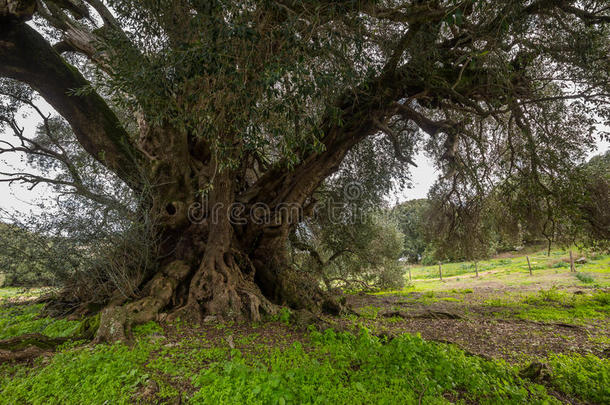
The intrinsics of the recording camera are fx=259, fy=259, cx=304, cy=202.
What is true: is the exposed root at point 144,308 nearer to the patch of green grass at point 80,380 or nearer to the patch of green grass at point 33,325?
the patch of green grass at point 80,380

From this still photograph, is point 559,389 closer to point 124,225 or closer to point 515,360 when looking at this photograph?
point 515,360

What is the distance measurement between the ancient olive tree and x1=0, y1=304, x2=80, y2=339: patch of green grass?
1.03 m

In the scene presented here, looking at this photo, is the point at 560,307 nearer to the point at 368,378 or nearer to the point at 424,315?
the point at 424,315

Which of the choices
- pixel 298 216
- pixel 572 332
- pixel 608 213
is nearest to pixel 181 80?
pixel 298 216

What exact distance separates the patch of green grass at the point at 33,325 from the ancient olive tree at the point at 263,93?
1.03 metres

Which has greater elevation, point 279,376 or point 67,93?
point 67,93

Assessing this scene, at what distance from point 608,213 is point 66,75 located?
1294 centimetres

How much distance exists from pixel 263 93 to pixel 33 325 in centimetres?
700

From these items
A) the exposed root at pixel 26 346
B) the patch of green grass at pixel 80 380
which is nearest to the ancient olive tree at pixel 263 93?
the exposed root at pixel 26 346

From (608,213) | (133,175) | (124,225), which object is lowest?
(608,213)

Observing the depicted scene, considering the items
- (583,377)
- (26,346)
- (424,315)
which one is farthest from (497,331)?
(26,346)

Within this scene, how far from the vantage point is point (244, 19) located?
331cm

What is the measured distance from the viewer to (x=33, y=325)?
559 centimetres

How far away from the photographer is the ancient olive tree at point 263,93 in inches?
138
